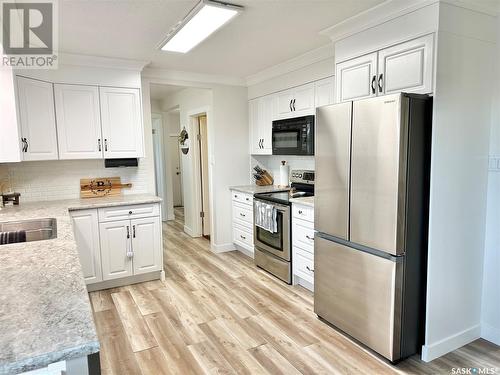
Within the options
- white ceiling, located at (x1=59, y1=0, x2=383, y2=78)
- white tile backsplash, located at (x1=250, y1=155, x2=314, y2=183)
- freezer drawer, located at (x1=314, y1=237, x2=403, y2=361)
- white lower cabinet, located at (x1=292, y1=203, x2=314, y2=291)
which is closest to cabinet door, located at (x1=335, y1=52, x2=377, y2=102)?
white ceiling, located at (x1=59, y1=0, x2=383, y2=78)

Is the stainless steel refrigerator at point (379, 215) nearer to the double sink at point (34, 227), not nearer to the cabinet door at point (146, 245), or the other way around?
the cabinet door at point (146, 245)

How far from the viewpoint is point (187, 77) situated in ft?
13.9

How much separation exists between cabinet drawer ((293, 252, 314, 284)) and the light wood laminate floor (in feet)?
0.59

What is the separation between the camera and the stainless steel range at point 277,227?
3533 mm

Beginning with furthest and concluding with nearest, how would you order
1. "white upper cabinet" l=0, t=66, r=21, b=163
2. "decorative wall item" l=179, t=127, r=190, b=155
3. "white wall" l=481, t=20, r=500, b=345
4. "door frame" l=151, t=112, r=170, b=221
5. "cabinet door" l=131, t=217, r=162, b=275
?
"door frame" l=151, t=112, r=170, b=221 < "decorative wall item" l=179, t=127, r=190, b=155 < "cabinet door" l=131, t=217, r=162, b=275 < "white upper cabinet" l=0, t=66, r=21, b=163 < "white wall" l=481, t=20, r=500, b=345

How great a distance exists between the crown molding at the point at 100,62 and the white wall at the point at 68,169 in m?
0.03

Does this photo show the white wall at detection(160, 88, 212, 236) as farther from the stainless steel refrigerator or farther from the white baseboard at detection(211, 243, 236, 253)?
the stainless steel refrigerator

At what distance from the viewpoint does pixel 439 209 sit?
7.24 feet

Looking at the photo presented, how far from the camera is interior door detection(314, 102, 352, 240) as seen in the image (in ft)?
7.91

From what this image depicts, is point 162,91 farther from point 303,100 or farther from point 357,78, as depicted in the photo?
point 357,78

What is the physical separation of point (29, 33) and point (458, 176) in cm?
332

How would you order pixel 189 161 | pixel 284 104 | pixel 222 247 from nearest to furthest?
pixel 284 104 < pixel 222 247 < pixel 189 161

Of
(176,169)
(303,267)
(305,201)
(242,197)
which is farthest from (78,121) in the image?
(176,169)

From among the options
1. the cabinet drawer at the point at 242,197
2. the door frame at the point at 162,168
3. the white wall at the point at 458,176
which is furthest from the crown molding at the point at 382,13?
the door frame at the point at 162,168
